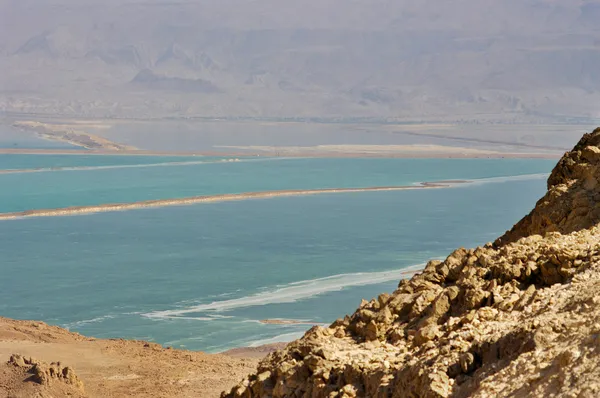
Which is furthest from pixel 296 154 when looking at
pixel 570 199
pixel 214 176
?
pixel 570 199

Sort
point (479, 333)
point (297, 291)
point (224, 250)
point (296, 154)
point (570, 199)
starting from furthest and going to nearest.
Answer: point (296, 154) < point (224, 250) < point (297, 291) < point (570, 199) < point (479, 333)

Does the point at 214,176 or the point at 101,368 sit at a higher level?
the point at 214,176

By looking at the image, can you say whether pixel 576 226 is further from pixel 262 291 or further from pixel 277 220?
pixel 277 220

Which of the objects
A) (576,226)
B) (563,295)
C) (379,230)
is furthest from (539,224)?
(379,230)

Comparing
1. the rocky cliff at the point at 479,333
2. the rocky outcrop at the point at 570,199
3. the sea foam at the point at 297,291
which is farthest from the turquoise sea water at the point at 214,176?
the rocky cliff at the point at 479,333

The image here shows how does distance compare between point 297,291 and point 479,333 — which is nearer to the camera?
point 479,333

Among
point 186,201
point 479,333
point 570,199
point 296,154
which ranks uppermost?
point 296,154

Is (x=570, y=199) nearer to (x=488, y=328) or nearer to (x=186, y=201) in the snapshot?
(x=488, y=328)
